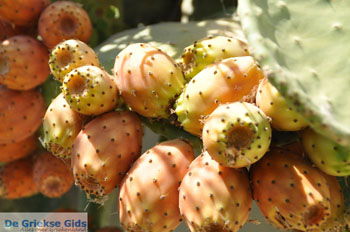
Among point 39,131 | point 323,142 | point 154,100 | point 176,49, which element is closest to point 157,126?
point 154,100

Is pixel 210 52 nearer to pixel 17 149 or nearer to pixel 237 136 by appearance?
pixel 237 136

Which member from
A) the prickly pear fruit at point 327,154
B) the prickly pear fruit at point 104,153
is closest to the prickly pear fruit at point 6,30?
the prickly pear fruit at point 104,153

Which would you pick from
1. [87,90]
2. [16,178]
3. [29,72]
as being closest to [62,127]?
[87,90]

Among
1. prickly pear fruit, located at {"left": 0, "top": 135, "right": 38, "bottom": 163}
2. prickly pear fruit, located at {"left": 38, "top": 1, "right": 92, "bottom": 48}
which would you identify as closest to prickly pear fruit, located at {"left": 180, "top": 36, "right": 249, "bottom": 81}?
prickly pear fruit, located at {"left": 38, "top": 1, "right": 92, "bottom": 48}

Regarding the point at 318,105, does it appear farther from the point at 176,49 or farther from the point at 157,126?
the point at 176,49

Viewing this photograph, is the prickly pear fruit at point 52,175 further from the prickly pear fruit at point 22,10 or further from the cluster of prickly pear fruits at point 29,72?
the prickly pear fruit at point 22,10

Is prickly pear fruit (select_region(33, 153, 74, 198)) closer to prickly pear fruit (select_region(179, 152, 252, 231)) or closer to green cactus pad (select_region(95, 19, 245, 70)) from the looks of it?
green cactus pad (select_region(95, 19, 245, 70))
